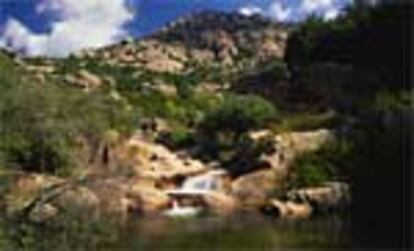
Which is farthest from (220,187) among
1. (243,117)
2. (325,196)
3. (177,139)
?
(177,139)

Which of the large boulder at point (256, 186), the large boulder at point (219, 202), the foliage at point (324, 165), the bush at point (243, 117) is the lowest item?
the large boulder at point (219, 202)

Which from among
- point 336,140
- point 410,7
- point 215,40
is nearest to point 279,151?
point 336,140

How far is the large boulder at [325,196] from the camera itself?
31.8 m

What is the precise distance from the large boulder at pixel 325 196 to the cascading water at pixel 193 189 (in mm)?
3729

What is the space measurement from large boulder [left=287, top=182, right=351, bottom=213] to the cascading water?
3729 mm

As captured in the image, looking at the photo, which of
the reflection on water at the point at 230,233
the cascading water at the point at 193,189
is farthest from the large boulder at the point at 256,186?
the reflection on water at the point at 230,233

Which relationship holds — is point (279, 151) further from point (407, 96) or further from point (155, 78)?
point (155, 78)

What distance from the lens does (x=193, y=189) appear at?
38.1m

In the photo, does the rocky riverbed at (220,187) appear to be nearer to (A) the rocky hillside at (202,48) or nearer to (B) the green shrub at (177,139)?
(B) the green shrub at (177,139)

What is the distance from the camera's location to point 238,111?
1834 inches

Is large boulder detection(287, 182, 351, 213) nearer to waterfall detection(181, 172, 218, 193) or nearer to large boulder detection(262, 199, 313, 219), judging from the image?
large boulder detection(262, 199, 313, 219)

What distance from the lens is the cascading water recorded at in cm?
3462

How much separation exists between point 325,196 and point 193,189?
715 cm

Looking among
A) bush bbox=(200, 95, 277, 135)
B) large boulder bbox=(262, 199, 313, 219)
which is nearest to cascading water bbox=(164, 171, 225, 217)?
large boulder bbox=(262, 199, 313, 219)
